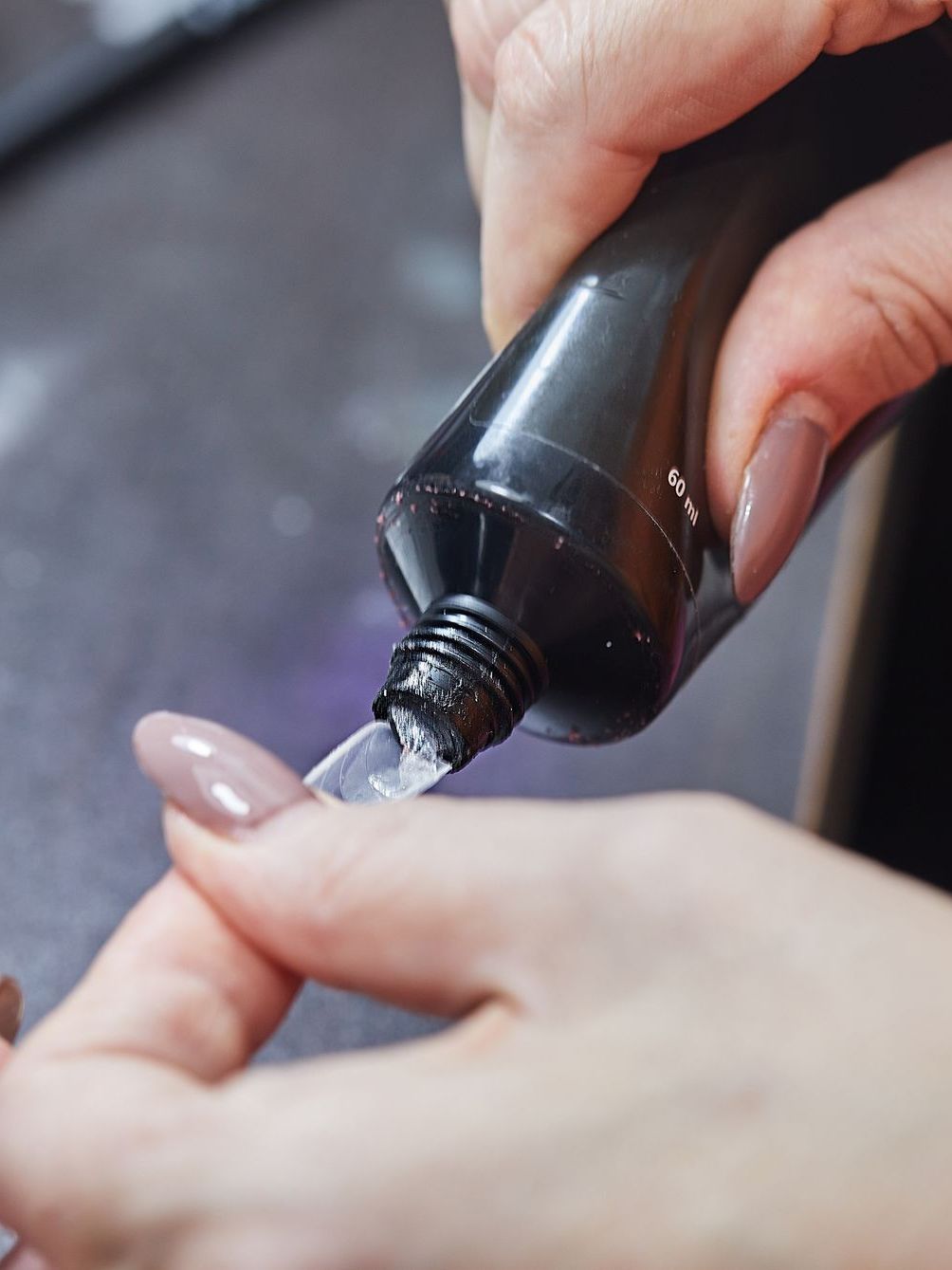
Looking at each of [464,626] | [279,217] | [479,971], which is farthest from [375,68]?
[479,971]

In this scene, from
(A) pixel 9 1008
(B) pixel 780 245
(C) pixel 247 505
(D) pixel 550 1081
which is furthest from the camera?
(C) pixel 247 505

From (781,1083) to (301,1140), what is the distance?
0.32 feet

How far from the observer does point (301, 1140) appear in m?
0.25

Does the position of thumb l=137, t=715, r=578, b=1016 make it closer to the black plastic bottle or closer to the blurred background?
the black plastic bottle

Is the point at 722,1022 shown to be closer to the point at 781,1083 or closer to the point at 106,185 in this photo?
the point at 781,1083

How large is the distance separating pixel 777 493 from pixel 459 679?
146 millimetres

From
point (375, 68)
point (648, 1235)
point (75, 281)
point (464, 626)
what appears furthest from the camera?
point (375, 68)

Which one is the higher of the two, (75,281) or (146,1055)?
(75,281)

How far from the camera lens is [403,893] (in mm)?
286

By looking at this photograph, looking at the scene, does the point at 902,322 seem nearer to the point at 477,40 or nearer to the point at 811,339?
the point at 811,339

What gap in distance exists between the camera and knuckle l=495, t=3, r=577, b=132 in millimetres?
458

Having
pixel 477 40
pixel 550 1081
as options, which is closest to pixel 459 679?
pixel 550 1081

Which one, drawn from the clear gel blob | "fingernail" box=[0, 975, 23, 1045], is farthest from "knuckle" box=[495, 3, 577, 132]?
"fingernail" box=[0, 975, 23, 1045]

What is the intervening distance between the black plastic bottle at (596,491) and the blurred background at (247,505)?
6.8 inches
